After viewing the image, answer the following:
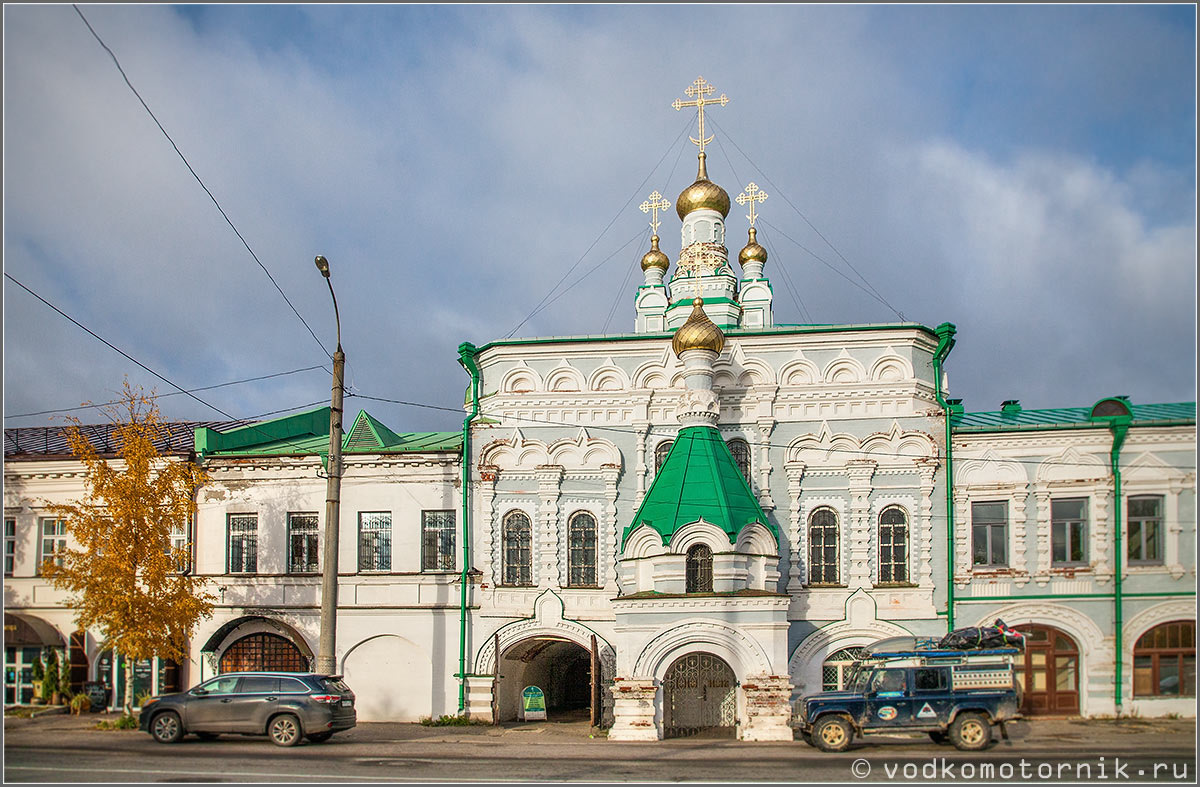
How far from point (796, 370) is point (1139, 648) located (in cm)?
835

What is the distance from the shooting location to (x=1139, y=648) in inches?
776

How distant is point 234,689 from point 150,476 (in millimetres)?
7318

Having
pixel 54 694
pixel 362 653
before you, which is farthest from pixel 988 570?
pixel 54 694

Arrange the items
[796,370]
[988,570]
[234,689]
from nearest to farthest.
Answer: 1. [234,689]
2. [988,570]
3. [796,370]

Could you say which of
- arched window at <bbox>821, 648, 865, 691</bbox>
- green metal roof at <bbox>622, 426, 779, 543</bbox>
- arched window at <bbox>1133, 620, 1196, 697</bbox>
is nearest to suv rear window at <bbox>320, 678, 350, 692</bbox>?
green metal roof at <bbox>622, 426, 779, 543</bbox>

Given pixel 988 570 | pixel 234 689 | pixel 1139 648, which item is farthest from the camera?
pixel 988 570

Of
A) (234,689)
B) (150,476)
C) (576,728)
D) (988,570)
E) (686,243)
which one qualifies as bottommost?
(576,728)

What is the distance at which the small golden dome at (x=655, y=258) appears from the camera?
31.4 metres

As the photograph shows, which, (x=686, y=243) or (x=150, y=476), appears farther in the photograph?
(x=686, y=243)

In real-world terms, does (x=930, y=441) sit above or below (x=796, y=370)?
below

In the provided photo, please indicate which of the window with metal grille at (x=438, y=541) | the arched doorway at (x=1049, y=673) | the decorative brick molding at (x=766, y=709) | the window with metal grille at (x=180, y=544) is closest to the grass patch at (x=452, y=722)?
the window with metal grille at (x=438, y=541)

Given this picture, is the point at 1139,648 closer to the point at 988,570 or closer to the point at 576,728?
the point at 988,570

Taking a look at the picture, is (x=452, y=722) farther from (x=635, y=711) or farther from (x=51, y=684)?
(x=51, y=684)

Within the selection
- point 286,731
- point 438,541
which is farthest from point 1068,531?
point 286,731
